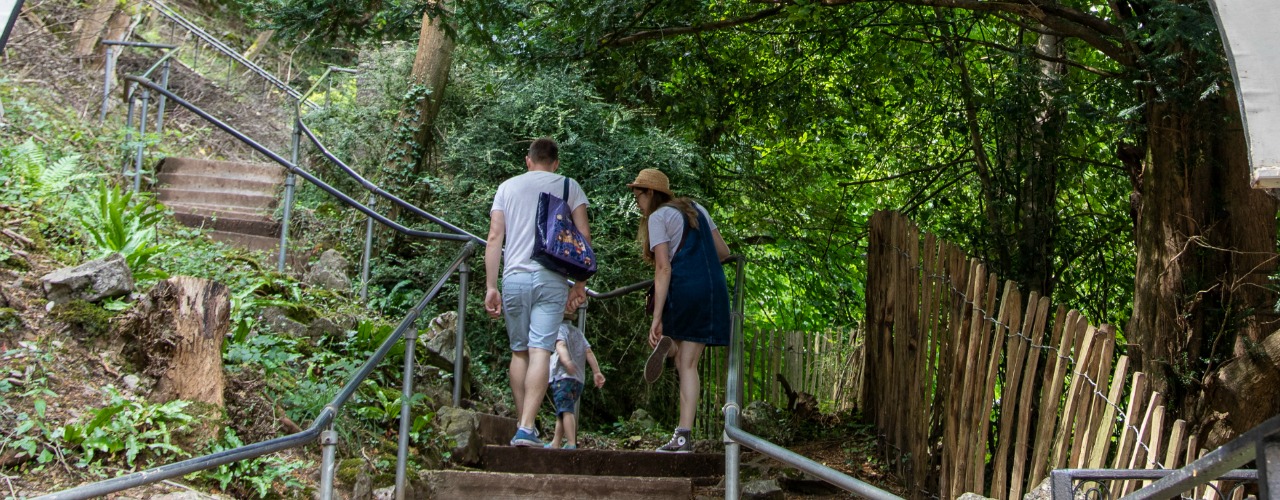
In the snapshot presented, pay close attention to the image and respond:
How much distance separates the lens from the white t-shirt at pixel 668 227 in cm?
548

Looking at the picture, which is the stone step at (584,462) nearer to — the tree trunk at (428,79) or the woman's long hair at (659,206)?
the woman's long hair at (659,206)

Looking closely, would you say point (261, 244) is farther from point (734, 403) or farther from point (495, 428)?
point (734, 403)

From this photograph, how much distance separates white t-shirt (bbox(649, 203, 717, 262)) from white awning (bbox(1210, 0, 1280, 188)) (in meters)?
3.73

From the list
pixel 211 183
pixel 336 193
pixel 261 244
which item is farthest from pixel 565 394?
pixel 211 183

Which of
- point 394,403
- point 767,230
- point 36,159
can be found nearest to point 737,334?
point 394,403

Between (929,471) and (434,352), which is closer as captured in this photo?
(929,471)

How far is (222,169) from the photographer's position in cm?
982

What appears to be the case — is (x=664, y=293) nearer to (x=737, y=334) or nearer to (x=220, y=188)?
(x=737, y=334)

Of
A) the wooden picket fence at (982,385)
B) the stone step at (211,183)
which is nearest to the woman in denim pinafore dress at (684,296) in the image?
the wooden picket fence at (982,385)

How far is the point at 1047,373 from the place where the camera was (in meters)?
4.20

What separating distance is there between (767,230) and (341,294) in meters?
4.52

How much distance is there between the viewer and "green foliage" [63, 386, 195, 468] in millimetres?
3871

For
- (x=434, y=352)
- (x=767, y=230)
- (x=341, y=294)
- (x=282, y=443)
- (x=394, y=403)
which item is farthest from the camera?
(x=767, y=230)

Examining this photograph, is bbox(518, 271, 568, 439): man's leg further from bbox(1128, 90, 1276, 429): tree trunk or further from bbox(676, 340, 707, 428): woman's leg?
bbox(1128, 90, 1276, 429): tree trunk
